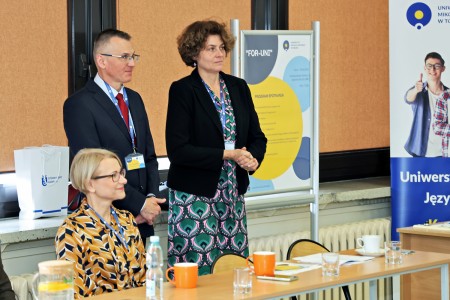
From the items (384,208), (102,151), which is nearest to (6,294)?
(102,151)

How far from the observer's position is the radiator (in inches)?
236

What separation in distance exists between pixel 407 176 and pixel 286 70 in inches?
52.5

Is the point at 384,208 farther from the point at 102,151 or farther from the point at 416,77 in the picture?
the point at 102,151

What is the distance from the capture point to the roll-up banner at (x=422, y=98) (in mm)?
6344

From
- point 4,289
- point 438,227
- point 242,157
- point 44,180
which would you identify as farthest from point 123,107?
point 438,227

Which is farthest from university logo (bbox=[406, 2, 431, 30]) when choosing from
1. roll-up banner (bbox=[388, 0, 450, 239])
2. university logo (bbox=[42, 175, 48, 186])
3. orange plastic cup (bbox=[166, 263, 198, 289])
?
orange plastic cup (bbox=[166, 263, 198, 289])

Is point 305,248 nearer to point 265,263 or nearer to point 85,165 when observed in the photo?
point 265,263

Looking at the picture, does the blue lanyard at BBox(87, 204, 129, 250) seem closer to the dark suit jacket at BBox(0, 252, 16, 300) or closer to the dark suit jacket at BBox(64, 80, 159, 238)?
the dark suit jacket at BBox(64, 80, 159, 238)

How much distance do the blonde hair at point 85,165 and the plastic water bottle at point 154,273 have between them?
80cm

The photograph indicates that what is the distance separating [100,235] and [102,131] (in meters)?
0.81

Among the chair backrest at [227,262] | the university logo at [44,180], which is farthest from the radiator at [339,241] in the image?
the university logo at [44,180]

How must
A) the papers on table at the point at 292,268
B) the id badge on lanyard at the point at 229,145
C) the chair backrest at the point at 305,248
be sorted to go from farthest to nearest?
the id badge on lanyard at the point at 229,145 → the chair backrest at the point at 305,248 → the papers on table at the point at 292,268

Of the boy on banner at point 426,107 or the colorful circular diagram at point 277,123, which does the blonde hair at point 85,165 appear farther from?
the boy on banner at point 426,107

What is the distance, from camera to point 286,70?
5.78 meters
